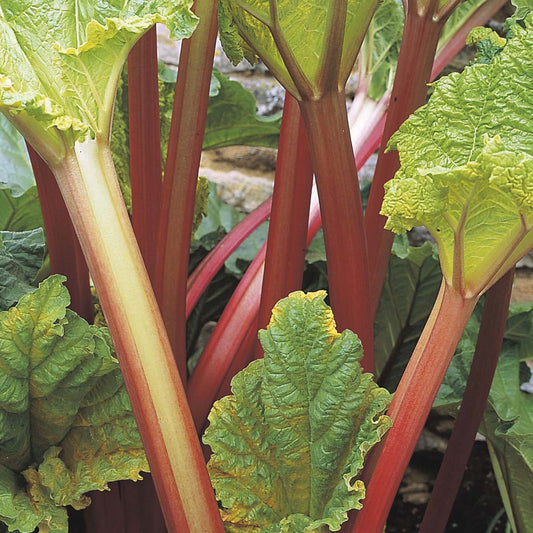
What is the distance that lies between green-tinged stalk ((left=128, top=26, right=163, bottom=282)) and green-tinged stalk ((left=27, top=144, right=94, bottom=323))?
0.07 meters

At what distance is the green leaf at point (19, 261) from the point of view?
2.17 feet

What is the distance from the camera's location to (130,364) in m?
0.48

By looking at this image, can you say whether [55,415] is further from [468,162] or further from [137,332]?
[468,162]

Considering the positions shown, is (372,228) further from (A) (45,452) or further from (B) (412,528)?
(B) (412,528)

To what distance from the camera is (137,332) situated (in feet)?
1.55

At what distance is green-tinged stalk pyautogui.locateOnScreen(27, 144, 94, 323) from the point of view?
640 millimetres

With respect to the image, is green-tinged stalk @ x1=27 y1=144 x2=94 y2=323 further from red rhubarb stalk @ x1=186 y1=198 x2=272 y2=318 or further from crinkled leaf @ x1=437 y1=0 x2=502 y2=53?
crinkled leaf @ x1=437 y1=0 x2=502 y2=53

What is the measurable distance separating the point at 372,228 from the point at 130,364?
317 mm

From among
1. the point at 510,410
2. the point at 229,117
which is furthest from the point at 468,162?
the point at 229,117

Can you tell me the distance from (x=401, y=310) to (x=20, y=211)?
54cm

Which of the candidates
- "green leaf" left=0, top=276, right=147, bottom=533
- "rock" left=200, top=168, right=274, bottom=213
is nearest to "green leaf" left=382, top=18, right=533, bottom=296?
"green leaf" left=0, top=276, right=147, bottom=533

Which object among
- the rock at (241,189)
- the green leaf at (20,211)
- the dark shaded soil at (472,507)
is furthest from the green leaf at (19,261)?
the rock at (241,189)

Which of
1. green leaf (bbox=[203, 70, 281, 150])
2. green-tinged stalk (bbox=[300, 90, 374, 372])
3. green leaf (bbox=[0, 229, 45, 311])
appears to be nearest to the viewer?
green-tinged stalk (bbox=[300, 90, 374, 372])

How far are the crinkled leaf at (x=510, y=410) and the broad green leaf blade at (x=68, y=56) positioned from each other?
1.73 feet
